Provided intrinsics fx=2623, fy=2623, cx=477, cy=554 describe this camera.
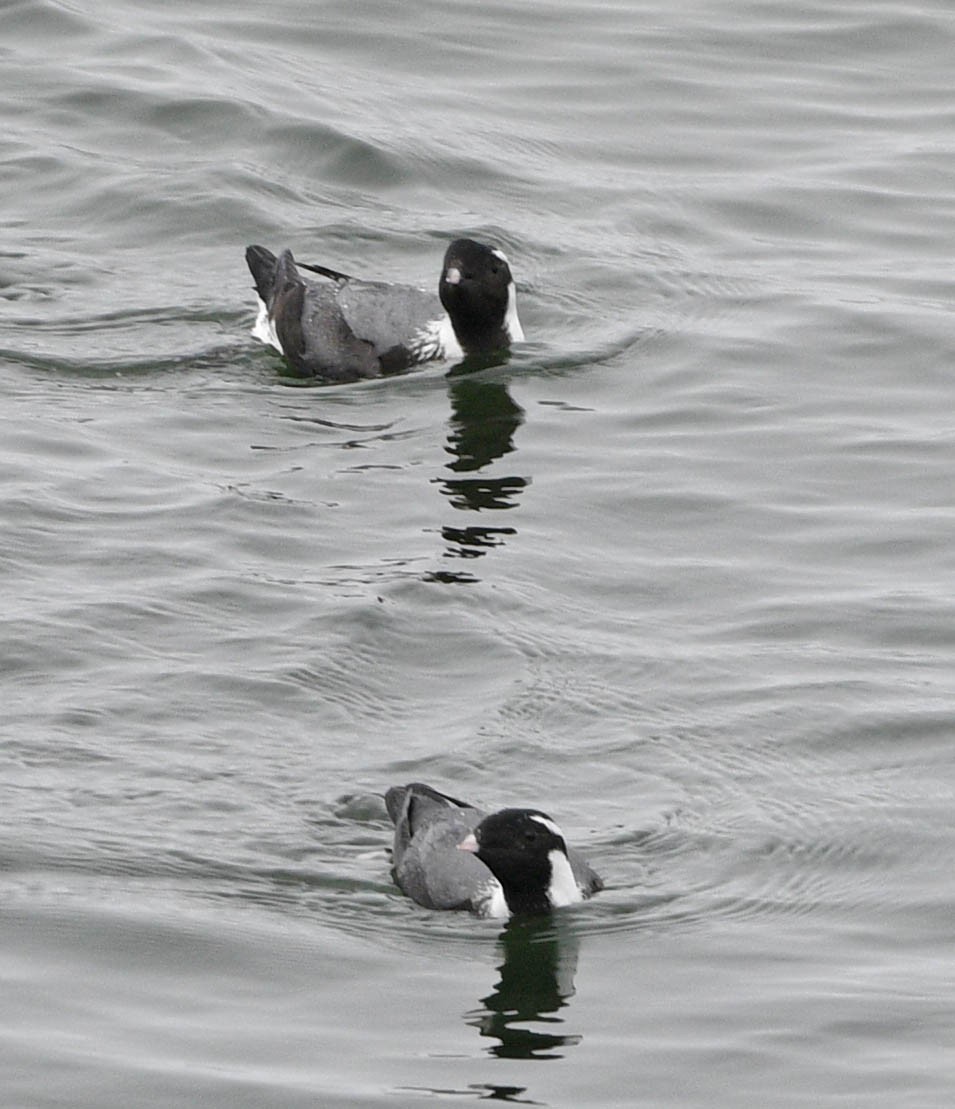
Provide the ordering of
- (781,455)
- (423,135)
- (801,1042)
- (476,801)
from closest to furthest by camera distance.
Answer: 1. (801,1042)
2. (476,801)
3. (781,455)
4. (423,135)

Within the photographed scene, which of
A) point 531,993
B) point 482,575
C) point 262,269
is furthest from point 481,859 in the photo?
point 262,269

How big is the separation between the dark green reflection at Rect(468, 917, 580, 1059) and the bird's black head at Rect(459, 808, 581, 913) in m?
0.09

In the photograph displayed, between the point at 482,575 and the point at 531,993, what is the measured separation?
426cm

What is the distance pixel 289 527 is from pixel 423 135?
7.92m

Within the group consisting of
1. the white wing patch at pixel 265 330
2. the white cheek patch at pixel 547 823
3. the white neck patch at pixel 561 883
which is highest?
the white wing patch at pixel 265 330

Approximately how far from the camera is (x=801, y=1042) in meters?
8.56

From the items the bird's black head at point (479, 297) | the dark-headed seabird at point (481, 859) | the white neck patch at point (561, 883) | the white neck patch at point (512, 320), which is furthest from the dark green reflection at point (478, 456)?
the white neck patch at point (561, 883)

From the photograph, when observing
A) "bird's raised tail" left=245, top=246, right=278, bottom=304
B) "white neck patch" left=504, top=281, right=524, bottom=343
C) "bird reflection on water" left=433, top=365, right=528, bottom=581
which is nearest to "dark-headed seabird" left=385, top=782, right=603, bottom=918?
"bird reflection on water" left=433, top=365, right=528, bottom=581

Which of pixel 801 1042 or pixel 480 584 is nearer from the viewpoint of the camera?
pixel 801 1042

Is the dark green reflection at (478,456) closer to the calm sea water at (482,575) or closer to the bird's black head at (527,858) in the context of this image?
the calm sea water at (482,575)

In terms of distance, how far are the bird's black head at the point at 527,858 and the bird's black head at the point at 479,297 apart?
7080 millimetres

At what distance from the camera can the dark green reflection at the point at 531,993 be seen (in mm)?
8641

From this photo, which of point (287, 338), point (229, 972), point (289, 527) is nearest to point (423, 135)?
point (287, 338)

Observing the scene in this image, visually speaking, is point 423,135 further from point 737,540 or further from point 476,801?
point 476,801
